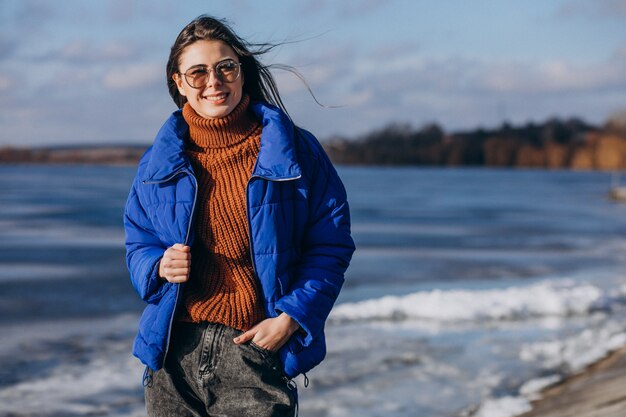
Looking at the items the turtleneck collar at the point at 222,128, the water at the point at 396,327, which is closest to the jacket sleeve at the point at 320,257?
the turtleneck collar at the point at 222,128

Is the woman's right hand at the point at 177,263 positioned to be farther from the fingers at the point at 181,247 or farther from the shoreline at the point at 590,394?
the shoreline at the point at 590,394

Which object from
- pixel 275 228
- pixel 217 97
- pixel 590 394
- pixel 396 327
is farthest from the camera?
pixel 396 327

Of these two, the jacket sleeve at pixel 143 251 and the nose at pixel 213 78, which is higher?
the nose at pixel 213 78

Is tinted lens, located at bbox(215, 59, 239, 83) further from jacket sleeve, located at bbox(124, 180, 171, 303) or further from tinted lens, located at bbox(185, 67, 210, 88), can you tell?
jacket sleeve, located at bbox(124, 180, 171, 303)

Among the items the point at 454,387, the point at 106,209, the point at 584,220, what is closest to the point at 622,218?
the point at 584,220

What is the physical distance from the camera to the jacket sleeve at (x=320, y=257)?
2.57 meters

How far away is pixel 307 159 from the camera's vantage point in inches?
104

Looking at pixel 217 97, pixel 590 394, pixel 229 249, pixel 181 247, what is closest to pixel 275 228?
pixel 229 249

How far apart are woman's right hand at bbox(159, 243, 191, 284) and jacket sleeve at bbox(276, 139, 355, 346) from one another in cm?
31

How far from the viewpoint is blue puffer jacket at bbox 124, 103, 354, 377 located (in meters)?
2.53

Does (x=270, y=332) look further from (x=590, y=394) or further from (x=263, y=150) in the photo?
(x=590, y=394)

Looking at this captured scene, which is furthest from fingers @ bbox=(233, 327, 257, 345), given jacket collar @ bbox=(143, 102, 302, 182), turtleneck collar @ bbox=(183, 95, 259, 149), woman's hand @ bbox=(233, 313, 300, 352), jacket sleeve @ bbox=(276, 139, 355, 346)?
turtleneck collar @ bbox=(183, 95, 259, 149)

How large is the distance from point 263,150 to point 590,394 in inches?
177

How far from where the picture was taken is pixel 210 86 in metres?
2.63
